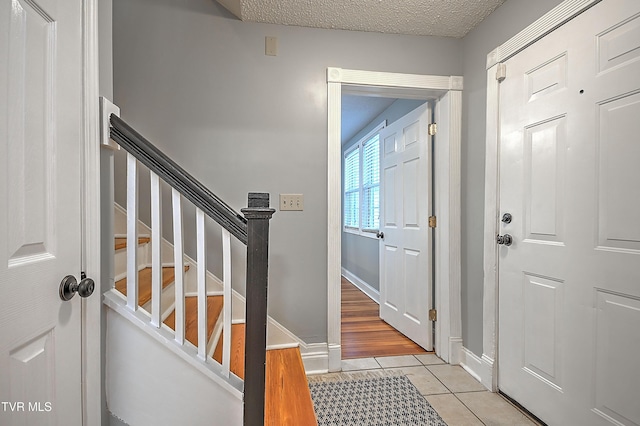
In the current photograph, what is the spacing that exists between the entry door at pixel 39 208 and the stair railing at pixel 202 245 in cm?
20

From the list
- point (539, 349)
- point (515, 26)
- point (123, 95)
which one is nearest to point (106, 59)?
point (123, 95)

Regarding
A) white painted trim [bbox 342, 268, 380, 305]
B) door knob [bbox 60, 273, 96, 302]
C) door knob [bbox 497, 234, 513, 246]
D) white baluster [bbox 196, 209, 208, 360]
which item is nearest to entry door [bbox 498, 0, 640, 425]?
door knob [bbox 497, 234, 513, 246]

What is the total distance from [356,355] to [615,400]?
1.54 meters

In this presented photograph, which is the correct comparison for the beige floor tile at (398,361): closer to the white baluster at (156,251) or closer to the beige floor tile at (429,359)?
the beige floor tile at (429,359)

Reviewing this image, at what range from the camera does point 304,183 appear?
2154 millimetres

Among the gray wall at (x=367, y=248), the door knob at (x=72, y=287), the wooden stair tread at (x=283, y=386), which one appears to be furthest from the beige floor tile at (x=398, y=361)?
the door knob at (x=72, y=287)

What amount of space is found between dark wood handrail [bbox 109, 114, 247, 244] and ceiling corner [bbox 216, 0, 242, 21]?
124 centimetres

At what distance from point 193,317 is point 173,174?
91 cm

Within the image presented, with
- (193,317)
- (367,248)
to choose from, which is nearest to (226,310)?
(193,317)

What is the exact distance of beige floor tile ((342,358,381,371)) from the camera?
2213 mm

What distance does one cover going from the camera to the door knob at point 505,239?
1.83 m

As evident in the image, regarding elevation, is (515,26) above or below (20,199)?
above

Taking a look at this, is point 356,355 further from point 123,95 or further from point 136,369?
point 123,95

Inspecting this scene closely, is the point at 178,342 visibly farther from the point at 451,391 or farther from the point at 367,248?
the point at 367,248
